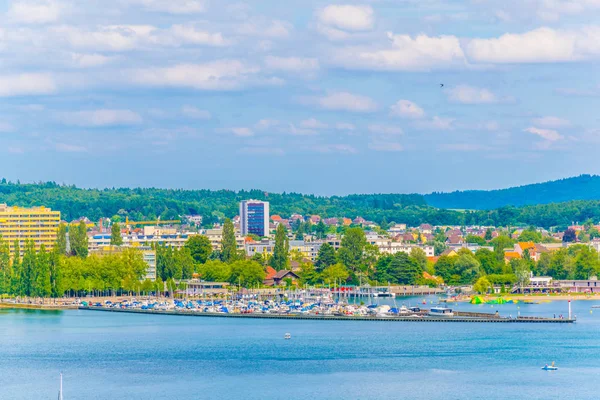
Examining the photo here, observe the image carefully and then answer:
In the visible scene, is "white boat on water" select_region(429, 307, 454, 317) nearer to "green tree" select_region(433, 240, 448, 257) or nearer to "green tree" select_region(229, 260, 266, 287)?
"green tree" select_region(229, 260, 266, 287)

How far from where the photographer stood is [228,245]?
348 ft

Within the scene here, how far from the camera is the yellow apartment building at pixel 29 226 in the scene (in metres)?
123

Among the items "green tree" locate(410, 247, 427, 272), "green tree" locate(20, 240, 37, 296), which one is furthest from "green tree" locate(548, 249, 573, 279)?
"green tree" locate(20, 240, 37, 296)

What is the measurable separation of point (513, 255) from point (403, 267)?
2117 centimetres

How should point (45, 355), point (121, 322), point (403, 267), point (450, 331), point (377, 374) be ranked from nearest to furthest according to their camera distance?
point (377, 374)
point (45, 355)
point (450, 331)
point (121, 322)
point (403, 267)

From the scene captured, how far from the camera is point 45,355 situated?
57188mm

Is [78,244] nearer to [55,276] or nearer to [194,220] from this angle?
[55,276]

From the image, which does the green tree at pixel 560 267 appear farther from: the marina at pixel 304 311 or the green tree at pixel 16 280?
the green tree at pixel 16 280

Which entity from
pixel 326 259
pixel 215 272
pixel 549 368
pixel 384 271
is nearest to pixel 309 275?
pixel 326 259

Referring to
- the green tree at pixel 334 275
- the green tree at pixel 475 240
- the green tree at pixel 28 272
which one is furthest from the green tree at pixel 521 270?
the green tree at pixel 28 272

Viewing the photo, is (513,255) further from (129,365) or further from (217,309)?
(129,365)

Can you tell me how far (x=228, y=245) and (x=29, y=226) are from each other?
86.7ft

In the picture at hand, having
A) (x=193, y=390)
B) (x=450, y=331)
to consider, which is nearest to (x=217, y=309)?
(x=450, y=331)

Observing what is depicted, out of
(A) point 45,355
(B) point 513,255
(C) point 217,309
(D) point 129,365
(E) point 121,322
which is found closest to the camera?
Result: (D) point 129,365
